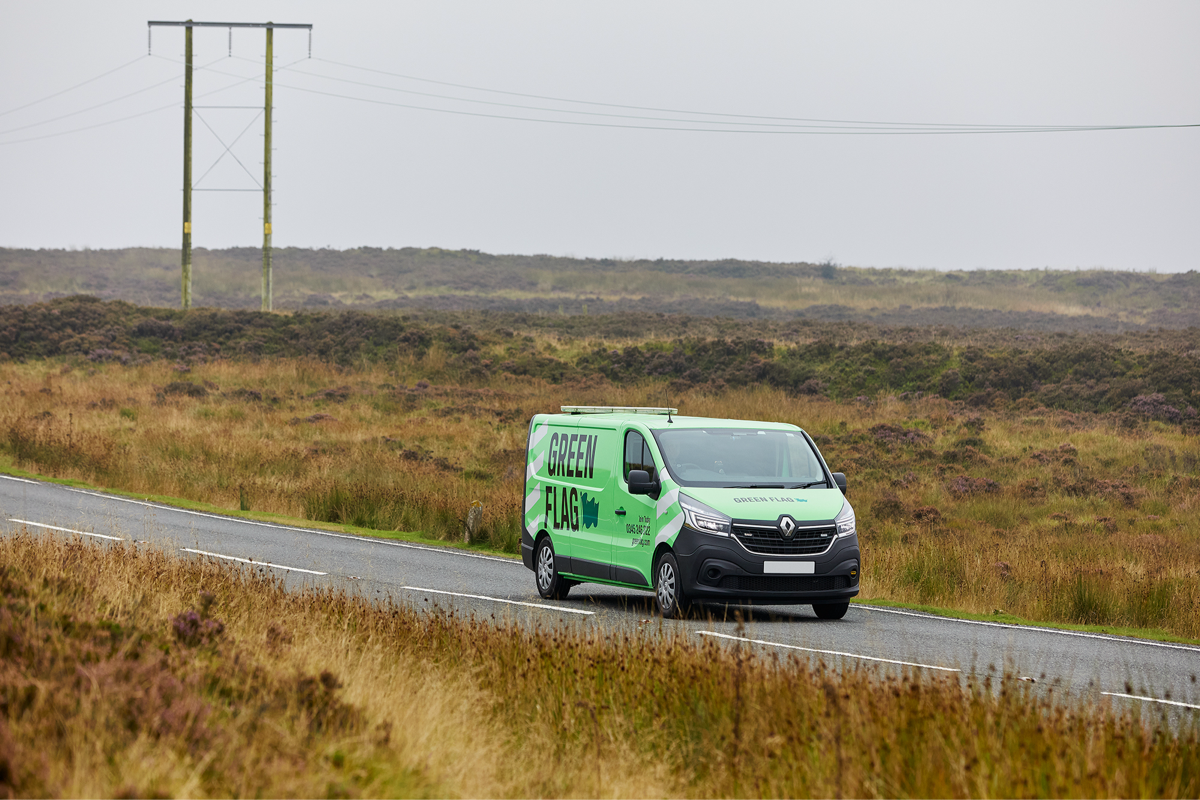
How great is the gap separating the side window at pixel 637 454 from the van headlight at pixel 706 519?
2.96 feet

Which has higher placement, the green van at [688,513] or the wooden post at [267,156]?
the wooden post at [267,156]

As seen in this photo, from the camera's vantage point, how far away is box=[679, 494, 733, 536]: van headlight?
41.7 ft

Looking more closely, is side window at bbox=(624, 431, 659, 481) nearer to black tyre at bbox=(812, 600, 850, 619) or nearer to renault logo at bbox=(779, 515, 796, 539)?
renault logo at bbox=(779, 515, 796, 539)

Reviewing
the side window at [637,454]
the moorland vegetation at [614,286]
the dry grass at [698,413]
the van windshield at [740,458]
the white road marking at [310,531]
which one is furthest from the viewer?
the moorland vegetation at [614,286]

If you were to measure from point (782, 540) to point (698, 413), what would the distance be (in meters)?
28.6

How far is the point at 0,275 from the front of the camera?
10706 cm

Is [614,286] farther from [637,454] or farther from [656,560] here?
[656,560]

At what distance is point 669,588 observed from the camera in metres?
13.0

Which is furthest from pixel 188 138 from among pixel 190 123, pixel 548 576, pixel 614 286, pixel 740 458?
pixel 614 286

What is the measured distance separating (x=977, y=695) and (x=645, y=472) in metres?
6.95

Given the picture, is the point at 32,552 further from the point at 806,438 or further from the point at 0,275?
the point at 0,275

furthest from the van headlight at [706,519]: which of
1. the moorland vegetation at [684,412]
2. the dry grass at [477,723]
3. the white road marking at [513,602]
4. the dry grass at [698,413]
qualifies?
the dry grass at [698,413]

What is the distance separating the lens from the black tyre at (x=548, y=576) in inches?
591

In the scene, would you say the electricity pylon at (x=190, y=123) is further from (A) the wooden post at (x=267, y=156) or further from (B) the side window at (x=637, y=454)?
(B) the side window at (x=637, y=454)
